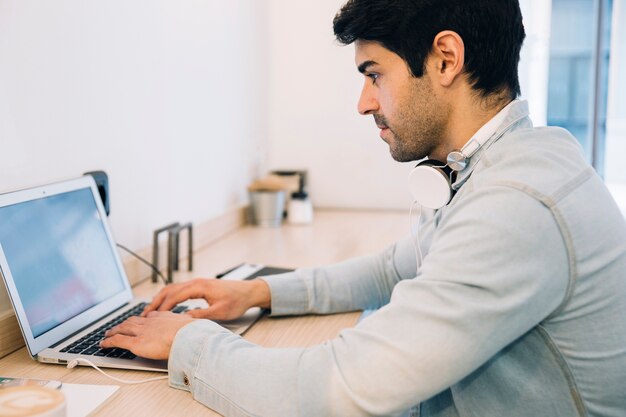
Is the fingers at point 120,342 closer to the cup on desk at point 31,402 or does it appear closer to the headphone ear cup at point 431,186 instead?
the cup on desk at point 31,402

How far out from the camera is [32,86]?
1.19 metres

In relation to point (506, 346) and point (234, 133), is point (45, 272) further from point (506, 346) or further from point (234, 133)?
point (234, 133)

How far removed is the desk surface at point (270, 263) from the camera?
2.90ft

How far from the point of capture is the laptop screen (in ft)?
3.33

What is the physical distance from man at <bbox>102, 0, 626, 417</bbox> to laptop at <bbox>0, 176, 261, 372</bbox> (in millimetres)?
92

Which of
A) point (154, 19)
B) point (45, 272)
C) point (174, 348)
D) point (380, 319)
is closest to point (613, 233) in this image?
point (380, 319)

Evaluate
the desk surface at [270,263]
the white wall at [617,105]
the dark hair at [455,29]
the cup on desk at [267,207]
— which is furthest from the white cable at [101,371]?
the white wall at [617,105]

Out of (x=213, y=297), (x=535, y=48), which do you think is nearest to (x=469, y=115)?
(x=213, y=297)

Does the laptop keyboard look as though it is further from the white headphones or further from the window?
the window

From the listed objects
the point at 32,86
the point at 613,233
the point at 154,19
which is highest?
the point at 154,19

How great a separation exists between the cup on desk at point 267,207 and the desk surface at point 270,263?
0.19 feet

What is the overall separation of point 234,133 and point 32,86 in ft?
3.47

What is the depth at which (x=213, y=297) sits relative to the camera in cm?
118

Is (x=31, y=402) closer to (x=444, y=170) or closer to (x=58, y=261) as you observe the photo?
(x=58, y=261)
